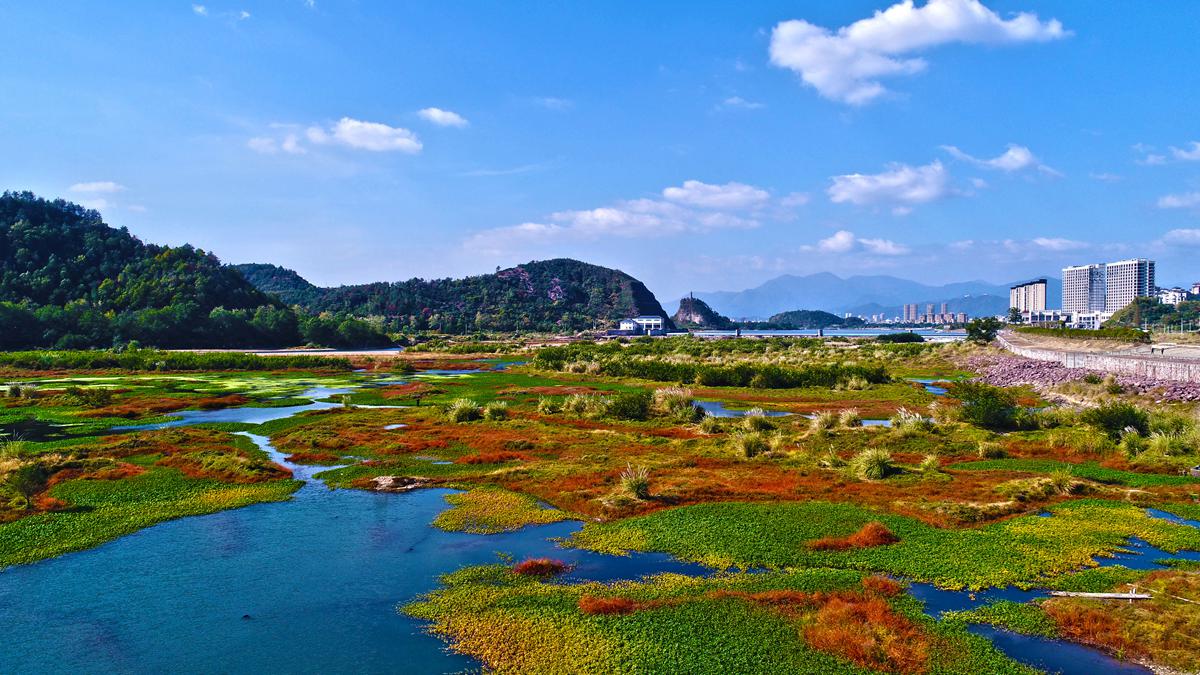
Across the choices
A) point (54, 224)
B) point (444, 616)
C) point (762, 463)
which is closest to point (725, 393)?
point (762, 463)

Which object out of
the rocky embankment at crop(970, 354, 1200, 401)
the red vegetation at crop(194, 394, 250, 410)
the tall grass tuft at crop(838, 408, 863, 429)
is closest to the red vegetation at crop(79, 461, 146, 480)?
the red vegetation at crop(194, 394, 250, 410)

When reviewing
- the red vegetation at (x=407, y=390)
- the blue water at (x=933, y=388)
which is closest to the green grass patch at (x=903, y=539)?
the blue water at (x=933, y=388)

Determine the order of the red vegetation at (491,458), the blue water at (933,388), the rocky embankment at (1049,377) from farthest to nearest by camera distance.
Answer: the blue water at (933,388) → the rocky embankment at (1049,377) → the red vegetation at (491,458)

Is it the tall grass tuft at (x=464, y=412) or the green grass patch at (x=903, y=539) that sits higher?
the tall grass tuft at (x=464, y=412)

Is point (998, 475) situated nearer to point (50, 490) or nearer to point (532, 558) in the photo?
point (532, 558)

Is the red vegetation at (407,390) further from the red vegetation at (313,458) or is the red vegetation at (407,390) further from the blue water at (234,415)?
the red vegetation at (313,458)

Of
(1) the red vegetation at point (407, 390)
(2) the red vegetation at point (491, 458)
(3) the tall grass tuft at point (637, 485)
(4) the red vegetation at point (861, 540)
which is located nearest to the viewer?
(4) the red vegetation at point (861, 540)

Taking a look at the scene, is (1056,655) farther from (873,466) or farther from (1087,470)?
(1087,470)
